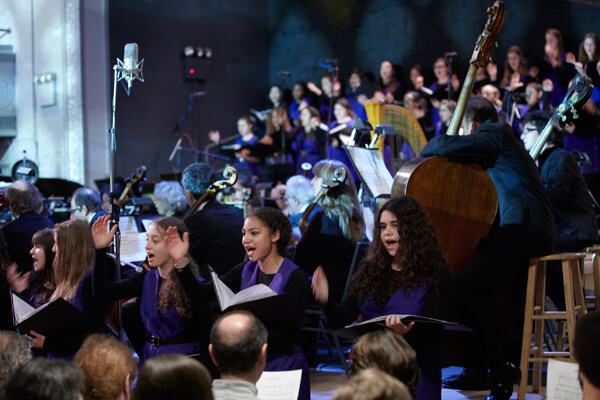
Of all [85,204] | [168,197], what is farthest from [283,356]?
[85,204]

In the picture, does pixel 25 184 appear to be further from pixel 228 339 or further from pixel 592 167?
pixel 592 167

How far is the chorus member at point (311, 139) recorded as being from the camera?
11.8 metres

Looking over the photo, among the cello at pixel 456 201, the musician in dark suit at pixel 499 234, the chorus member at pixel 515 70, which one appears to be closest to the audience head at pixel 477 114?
the musician in dark suit at pixel 499 234

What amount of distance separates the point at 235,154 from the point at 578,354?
36.1 feet

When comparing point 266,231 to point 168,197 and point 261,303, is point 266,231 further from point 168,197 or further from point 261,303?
point 168,197

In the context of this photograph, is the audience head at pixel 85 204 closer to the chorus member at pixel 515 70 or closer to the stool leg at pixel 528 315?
the stool leg at pixel 528 315

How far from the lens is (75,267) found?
3797mm

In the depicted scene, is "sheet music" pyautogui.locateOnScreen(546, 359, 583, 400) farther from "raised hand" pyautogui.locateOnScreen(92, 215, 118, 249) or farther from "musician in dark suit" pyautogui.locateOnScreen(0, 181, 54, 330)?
"musician in dark suit" pyautogui.locateOnScreen(0, 181, 54, 330)

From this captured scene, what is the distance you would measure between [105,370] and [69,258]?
166 cm

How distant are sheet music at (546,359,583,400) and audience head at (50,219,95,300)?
91.5 inches

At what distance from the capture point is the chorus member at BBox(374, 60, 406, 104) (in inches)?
451

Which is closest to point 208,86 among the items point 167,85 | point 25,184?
point 167,85

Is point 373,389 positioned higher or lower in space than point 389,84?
lower

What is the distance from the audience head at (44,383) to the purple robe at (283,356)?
59.8 inches
